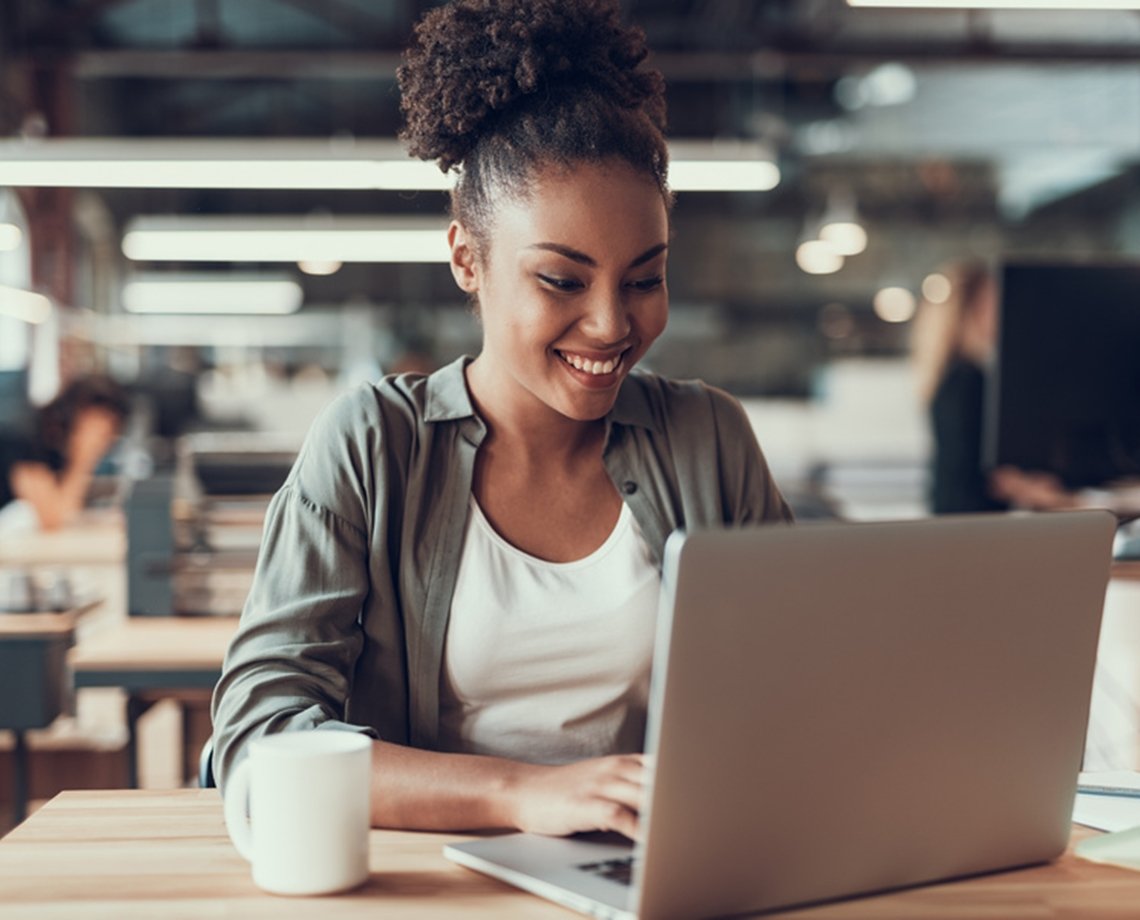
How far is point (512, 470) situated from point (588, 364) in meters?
0.18

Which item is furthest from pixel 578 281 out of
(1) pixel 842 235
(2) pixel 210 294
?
(2) pixel 210 294

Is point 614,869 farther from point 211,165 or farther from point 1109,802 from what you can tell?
point 211,165

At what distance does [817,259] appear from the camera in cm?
1105

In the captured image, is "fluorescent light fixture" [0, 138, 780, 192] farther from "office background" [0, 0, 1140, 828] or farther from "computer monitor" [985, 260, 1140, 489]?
"office background" [0, 0, 1140, 828]

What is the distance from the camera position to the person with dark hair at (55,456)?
192 inches

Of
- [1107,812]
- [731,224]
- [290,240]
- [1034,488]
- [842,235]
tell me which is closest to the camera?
[1107,812]

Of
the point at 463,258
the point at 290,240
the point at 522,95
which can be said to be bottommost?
the point at 463,258

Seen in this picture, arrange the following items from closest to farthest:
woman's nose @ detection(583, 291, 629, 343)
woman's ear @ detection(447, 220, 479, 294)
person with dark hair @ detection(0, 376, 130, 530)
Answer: woman's nose @ detection(583, 291, 629, 343)
woman's ear @ detection(447, 220, 479, 294)
person with dark hair @ detection(0, 376, 130, 530)

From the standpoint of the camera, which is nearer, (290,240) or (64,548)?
(64,548)

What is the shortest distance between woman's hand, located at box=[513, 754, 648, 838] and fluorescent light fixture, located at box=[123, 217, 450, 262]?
4.82 m

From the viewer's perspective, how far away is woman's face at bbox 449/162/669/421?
134 centimetres

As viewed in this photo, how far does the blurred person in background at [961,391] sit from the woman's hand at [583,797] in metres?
2.83

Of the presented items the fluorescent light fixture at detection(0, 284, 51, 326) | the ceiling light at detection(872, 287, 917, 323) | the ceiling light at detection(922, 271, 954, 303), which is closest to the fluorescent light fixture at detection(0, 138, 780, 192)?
the fluorescent light fixture at detection(0, 284, 51, 326)

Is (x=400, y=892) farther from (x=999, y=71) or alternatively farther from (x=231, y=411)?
(x=999, y=71)
